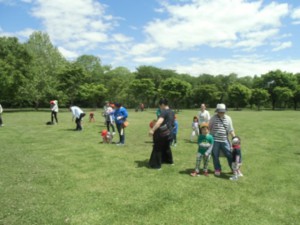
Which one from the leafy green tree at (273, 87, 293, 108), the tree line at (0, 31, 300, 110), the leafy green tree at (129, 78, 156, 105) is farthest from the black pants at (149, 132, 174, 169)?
the leafy green tree at (273, 87, 293, 108)

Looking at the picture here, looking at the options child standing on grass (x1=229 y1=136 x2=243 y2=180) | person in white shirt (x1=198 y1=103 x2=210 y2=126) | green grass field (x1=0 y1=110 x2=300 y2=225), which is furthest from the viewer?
person in white shirt (x1=198 y1=103 x2=210 y2=126)

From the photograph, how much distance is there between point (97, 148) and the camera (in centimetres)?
1248

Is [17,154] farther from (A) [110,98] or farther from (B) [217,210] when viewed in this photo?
(A) [110,98]

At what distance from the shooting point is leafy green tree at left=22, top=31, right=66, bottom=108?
46594 millimetres

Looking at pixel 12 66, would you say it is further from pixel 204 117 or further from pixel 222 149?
pixel 222 149

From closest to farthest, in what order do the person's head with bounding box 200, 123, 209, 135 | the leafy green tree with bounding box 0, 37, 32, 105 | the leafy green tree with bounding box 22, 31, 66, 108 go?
1. the person's head with bounding box 200, 123, 209, 135
2. the leafy green tree with bounding box 0, 37, 32, 105
3. the leafy green tree with bounding box 22, 31, 66, 108

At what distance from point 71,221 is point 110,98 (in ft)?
238

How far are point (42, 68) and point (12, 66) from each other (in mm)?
11921

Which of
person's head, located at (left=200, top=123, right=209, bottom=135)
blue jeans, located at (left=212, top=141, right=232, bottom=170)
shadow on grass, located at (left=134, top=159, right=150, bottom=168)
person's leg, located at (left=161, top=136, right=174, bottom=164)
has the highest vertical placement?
person's head, located at (left=200, top=123, right=209, bottom=135)

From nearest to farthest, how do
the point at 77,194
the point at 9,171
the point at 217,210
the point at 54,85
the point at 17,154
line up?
the point at 217,210
the point at 77,194
the point at 9,171
the point at 17,154
the point at 54,85

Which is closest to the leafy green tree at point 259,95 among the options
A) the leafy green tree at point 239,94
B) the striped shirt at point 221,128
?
the leafy green tree at point 239,94

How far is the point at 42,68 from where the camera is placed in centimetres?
5269

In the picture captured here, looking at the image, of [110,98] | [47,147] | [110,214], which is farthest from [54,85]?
[110,214]

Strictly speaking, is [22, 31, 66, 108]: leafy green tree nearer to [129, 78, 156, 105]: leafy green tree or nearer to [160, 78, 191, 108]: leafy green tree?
[129, 78, 156, 105]: leafy green tree
